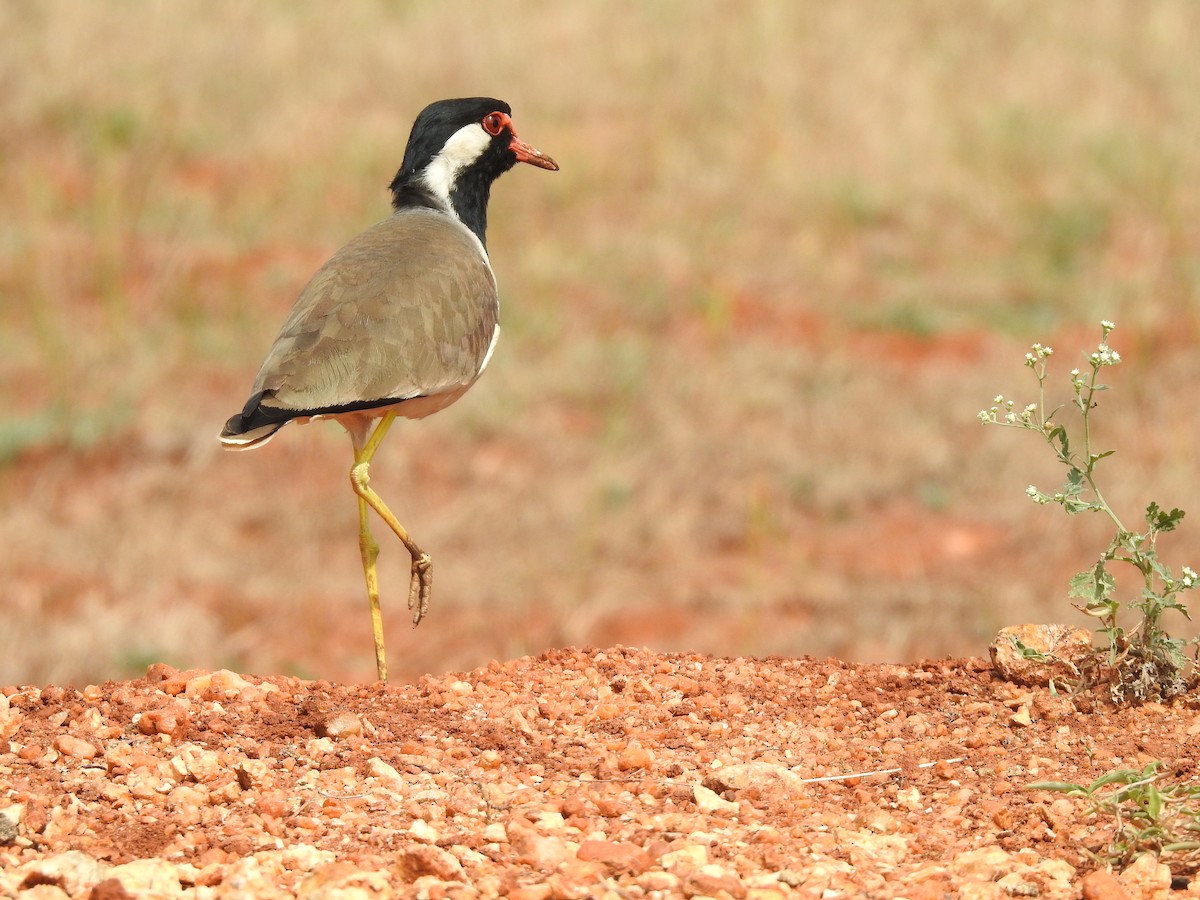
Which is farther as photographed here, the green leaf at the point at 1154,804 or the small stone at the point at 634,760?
the small stone at the point at 634,760

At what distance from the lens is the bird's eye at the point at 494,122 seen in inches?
217

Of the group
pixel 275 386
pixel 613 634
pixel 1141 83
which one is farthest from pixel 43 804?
pixel 1141 83

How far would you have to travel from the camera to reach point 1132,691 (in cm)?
387

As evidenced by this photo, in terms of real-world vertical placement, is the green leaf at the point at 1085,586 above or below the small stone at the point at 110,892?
above

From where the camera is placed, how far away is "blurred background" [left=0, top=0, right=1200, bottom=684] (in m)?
10.0

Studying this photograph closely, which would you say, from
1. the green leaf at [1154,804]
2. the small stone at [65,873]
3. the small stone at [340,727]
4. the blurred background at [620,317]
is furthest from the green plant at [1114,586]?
the blurred background at [620,317]

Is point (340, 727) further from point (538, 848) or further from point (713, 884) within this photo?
point (713, 884)

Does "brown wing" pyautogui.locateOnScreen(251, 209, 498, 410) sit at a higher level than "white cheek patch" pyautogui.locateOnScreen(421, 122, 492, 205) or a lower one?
lower

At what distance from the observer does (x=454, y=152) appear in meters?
5.52

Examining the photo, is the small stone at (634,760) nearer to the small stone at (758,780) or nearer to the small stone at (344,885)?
the small stone at (758,780)

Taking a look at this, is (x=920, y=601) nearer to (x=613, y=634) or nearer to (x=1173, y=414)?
(x=613, y=634)

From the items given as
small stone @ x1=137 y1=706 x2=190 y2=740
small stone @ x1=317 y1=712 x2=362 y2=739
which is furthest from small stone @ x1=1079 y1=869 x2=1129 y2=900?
small stone @ x1=137 y1=706 x2=190 y2=740

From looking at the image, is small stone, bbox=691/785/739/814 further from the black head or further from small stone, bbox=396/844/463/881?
the black head

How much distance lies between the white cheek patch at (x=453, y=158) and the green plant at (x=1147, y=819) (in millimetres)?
3249
